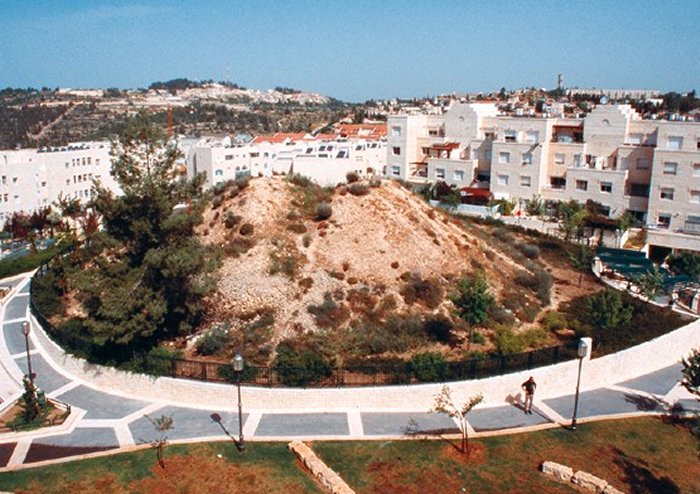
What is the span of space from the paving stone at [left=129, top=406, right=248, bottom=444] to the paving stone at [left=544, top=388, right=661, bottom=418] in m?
11.9

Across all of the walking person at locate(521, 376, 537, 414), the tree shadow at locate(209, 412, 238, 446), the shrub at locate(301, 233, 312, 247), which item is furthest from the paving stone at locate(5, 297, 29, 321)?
the walking person at locate(521, 376, 537, 414)

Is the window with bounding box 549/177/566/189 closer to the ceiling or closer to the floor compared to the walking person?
closer to the ceiling

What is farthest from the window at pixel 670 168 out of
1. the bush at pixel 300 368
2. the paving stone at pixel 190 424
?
the paving stone at pixel 190 424

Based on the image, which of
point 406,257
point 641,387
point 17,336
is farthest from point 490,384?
point 17,336

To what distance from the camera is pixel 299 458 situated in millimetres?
18297

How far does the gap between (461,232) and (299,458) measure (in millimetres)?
22214

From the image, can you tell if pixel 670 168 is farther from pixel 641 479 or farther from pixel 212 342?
pixel 212 342

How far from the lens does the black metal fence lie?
72.1 feet

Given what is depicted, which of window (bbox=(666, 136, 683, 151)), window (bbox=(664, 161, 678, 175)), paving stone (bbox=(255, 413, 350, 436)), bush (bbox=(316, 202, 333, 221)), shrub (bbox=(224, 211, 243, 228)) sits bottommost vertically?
paving stone (bbox=(255, 413, 350, 436))

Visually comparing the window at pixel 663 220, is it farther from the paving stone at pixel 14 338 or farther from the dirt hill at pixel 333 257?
the paving stone at pixel 14 338

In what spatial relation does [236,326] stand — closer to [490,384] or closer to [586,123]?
[490,384]

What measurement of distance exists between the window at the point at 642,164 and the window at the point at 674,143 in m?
2.38

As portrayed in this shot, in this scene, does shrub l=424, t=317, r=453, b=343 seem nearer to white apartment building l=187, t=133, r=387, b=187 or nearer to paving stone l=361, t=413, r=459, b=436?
paving stone l=361, t=413, r=459, b=436

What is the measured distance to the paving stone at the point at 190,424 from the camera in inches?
782
